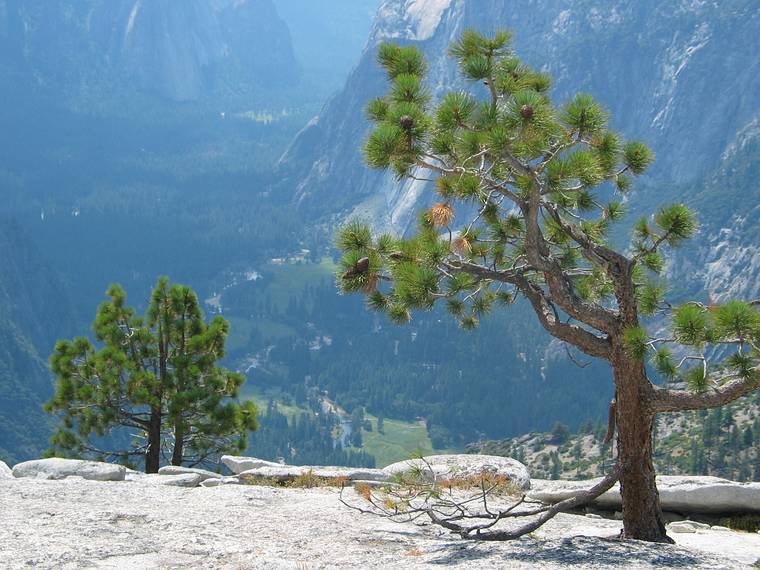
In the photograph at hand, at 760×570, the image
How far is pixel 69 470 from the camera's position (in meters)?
27.4

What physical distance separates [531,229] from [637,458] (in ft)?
16.4

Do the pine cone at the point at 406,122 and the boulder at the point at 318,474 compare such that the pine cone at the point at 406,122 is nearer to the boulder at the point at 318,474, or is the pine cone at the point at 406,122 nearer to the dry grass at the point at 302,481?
the boulder at the point at 318,474

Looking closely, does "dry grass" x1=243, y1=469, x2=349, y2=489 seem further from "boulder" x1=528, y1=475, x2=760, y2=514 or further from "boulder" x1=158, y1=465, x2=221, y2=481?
"boulder" x1=528, y1=475, x2=760, y2=514

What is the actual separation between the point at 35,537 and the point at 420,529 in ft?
25.0

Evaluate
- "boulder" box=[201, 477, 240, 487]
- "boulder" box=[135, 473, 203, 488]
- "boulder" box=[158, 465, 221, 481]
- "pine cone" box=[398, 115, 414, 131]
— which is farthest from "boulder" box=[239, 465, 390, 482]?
"pine cone" box=[398, 115, 414, 131]

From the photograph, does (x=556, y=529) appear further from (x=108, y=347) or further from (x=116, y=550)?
(x=108, y=347)

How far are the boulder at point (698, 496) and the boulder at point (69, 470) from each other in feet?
36.8

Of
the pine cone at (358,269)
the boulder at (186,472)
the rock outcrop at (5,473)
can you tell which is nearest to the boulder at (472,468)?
the boulder at (186,472)

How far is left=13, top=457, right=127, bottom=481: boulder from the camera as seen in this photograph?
2703 cm

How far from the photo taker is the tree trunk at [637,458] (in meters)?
19.7

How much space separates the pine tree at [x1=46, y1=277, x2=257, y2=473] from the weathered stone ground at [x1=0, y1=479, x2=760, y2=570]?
578 inches

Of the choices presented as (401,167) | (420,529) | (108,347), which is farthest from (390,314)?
(108,347)

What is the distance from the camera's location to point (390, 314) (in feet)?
70.9

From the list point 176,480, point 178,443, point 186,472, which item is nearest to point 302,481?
point 176,480
